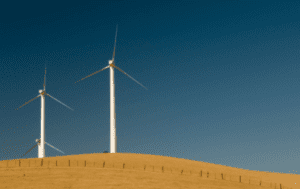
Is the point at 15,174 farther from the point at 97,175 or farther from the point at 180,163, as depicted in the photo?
the point at 180,163

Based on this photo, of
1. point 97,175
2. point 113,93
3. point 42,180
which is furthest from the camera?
point 113,93

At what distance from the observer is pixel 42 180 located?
39.3 m

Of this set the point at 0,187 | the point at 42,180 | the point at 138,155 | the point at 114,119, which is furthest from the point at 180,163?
the point at 0,187

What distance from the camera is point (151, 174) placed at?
47.2 m

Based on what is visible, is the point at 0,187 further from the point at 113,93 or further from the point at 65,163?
the point at 113,93

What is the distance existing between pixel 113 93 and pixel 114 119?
5.05 meters

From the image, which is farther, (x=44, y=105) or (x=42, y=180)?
(x=44, y=105)

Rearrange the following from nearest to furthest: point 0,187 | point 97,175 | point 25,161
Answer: point 0,187, point 97,175, point 25,161

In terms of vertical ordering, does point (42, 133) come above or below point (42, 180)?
above

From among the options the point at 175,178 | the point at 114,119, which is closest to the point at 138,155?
the point at 114,119

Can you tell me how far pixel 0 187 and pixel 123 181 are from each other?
12.2 metres

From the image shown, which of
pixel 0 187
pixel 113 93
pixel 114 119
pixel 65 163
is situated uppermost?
pixel 113 93

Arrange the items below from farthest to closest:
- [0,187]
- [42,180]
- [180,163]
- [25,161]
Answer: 1. [180,163]
2. [25,161]
3. [42,180]
4. [0,187]

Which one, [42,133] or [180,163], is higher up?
[42,133]
